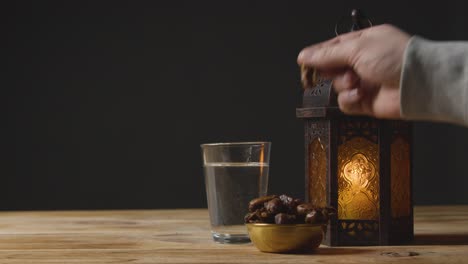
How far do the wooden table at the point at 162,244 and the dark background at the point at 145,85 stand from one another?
1405mm

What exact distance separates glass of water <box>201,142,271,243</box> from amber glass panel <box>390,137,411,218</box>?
0.69 ft

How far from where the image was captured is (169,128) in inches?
116

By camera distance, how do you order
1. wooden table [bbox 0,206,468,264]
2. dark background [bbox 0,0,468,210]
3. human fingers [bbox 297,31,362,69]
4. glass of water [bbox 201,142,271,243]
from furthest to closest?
dark background [bbox 0,0,468,210], glass of water [bbox 201,142,271,243], wooden table [bbox 0,206,468,264], human fingers [bbox 297,31,362,69]

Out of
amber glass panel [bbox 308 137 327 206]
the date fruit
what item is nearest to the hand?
the date fruit

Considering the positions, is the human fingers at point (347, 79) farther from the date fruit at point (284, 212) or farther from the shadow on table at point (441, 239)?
the shadow on table at point (441, 239)

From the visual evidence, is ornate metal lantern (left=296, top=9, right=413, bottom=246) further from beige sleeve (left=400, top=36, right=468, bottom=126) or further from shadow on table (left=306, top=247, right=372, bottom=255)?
beige sleeve (left=400, top=36, right=468, bottom=126)

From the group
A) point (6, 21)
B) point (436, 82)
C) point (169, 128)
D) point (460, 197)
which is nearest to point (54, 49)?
point (6, 21)

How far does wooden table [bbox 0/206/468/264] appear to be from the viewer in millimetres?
958

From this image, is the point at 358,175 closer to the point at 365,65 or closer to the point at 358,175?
the point at 358,175

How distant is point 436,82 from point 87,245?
644 mm

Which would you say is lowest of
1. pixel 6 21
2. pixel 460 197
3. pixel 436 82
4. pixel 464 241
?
pixel 460 197

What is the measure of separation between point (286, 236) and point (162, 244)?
0.70ft

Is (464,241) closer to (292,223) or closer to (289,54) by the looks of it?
(292,223)

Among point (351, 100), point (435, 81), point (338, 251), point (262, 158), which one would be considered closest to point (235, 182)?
point (262, 158)
